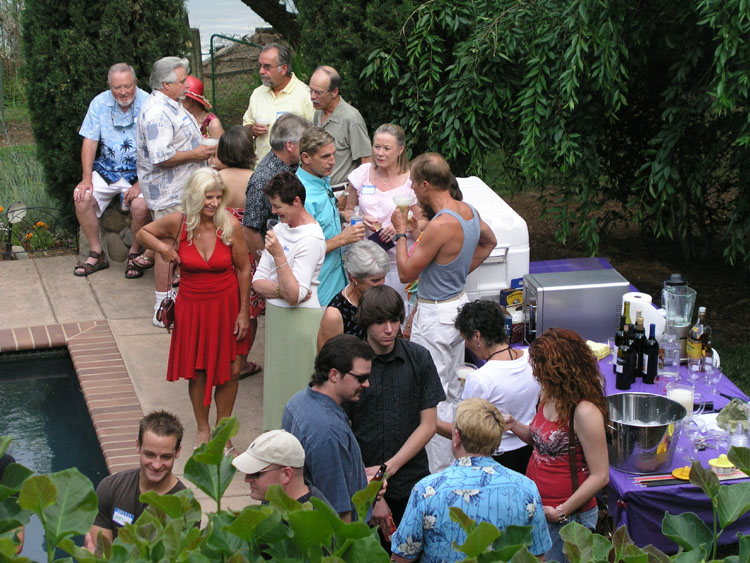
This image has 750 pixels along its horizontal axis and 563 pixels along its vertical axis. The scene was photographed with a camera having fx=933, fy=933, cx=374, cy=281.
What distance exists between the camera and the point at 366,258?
491 cm

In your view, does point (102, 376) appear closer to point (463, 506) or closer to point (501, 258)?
point (501, 258)

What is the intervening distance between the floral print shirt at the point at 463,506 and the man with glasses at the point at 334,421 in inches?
16.1

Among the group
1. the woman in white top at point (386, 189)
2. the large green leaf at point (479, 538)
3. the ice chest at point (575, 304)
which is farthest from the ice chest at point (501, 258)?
the large green leaf at point (479, 538)

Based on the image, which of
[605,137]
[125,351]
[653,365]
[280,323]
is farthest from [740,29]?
[125,351]

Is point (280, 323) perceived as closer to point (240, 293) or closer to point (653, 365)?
point (240, 293)

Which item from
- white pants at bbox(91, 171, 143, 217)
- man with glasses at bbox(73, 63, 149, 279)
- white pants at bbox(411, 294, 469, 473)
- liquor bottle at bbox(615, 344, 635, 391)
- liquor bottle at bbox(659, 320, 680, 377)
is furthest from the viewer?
white pants at bbox(91, 171, 143, 217)

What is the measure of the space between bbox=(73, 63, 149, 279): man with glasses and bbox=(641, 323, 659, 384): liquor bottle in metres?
4.53

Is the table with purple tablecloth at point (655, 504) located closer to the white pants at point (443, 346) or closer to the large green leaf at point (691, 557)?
the white pants at point (443, 346)

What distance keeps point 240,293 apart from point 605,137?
3949mm

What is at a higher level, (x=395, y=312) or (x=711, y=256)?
(x=395, y=312)

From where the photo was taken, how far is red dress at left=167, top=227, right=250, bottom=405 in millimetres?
→ 5516

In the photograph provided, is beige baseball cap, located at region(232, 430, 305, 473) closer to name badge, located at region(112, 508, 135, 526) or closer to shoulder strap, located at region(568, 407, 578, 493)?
name badge, located at region(112, 508, 135, 526)

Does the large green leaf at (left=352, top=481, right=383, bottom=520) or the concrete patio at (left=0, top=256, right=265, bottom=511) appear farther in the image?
the concrete patio at (left=0, top=256, right=265, bottom=511)

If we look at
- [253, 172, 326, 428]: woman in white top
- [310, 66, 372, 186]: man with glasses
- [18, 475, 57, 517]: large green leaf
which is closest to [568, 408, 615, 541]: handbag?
[253, 172, 326, 428]: woman in white top
